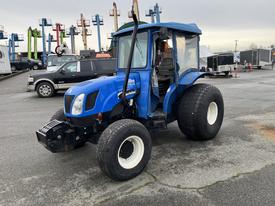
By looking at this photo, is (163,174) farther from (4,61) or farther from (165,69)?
(4,61)

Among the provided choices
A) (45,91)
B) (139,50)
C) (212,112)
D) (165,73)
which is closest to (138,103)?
(165,73)

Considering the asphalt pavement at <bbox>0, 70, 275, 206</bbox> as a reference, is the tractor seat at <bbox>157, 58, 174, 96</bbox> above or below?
above

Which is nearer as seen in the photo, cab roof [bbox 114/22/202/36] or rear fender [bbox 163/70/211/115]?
cab roof [bbox 114/22/202/36]

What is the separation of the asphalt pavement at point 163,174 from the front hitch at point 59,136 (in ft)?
1.34

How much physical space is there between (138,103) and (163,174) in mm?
1306

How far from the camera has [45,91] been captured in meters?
13.2

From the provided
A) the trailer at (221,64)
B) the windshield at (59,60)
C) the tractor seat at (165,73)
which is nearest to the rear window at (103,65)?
the windshield at (59,60)

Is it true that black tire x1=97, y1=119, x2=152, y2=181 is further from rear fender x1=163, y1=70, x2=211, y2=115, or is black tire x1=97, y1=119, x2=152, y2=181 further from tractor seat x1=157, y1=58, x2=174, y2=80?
tractor seat x1=157, y1=58, x2=174, y2=80

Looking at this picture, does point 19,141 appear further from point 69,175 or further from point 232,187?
point 232,187

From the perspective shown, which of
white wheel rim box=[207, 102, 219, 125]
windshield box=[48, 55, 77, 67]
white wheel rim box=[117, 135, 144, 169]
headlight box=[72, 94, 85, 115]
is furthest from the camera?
windshield box=[48, 55, 77, 67]

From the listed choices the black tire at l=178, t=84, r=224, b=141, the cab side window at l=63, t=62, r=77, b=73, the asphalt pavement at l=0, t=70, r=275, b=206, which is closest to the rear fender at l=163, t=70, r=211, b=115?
the black tire at l=178, t=84, r=224, b=141

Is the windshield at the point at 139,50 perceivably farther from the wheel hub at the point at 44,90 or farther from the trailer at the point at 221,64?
the trailer at the point at 221,64

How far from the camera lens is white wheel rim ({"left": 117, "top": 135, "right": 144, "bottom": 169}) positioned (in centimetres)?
395

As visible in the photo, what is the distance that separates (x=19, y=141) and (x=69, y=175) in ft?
7.72
